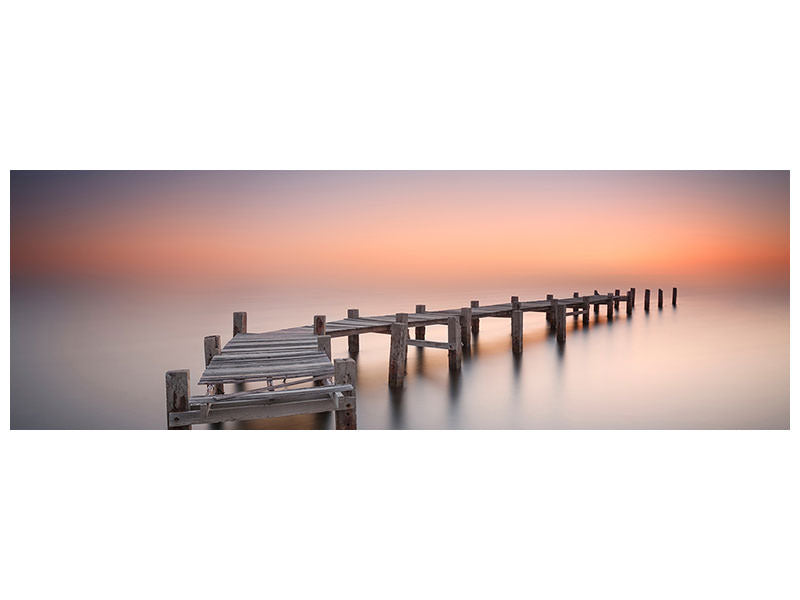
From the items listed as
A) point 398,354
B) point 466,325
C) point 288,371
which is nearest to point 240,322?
point 398,354

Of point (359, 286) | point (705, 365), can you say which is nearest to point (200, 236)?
point (359, 286)

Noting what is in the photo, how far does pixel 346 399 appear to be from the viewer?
349 cm

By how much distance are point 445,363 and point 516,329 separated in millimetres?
1377

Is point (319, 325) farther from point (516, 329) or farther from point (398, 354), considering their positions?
point (516, 329)

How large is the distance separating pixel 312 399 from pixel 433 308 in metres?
6.12

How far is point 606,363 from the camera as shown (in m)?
7.86

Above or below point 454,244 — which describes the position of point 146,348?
below

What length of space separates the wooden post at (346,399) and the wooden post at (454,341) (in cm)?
313

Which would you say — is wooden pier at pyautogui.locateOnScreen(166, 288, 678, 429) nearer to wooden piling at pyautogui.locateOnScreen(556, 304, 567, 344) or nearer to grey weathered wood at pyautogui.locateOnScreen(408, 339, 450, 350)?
grey weathered wood at pyautogui.locateOnScreen(408, 339, 450, 350)

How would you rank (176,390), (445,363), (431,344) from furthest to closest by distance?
(445,363) → (431,344) → (176,390)

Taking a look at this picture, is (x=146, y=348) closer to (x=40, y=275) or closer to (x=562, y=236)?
(x=40, y=275)

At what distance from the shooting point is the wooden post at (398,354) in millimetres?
5934

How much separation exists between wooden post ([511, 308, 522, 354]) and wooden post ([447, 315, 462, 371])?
66.1 inches

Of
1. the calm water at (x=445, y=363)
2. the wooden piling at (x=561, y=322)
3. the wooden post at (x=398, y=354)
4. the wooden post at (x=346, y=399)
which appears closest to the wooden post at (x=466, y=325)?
the calm water at (x=445, y=363)
